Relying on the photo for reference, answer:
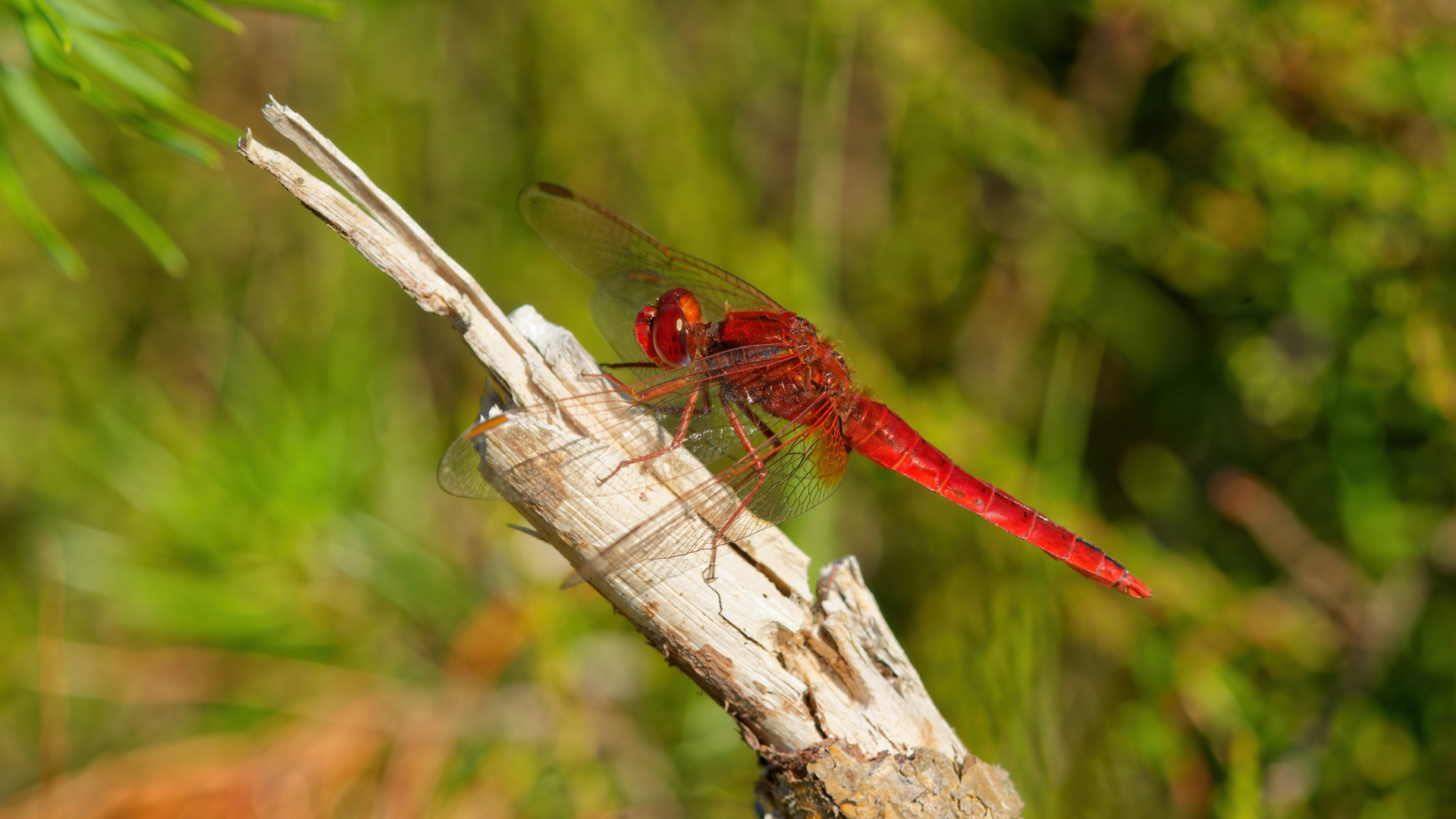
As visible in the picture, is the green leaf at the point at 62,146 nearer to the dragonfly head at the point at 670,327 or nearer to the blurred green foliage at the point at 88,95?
the blurred green foliage at the point at 88,95

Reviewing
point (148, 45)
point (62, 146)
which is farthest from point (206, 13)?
point (62, 146)

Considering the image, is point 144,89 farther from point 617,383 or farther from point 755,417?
point 755,417

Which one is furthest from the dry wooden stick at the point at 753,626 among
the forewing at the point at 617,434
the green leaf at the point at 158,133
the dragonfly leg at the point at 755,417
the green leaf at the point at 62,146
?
the dragonfly leg at the point at 755,417

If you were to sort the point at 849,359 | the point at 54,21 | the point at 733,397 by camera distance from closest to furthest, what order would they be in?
the point at 54,21
the point at 733,397
the point at 849,359

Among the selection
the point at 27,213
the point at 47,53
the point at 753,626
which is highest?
the point at 753,626

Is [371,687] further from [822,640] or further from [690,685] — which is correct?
[822,640]

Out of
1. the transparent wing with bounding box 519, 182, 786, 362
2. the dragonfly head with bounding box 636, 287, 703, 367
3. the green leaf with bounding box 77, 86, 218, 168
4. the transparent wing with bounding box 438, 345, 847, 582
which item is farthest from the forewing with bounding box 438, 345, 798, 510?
the green leaf with bounding box 77, 86, 218, 168

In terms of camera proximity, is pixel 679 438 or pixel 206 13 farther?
pixel 679 438

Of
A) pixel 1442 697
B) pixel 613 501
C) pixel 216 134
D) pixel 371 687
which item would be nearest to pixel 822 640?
pixel 613 501
